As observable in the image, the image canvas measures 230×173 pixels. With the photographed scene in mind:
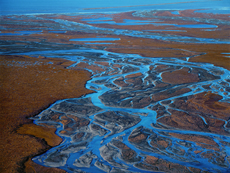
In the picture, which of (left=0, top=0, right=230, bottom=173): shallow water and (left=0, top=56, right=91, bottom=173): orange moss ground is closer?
(left=0, top=0, right=230, bottom=173): shallow water

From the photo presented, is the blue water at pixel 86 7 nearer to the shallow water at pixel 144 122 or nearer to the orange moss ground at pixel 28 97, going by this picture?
the orange moss ground at pixel 28 97

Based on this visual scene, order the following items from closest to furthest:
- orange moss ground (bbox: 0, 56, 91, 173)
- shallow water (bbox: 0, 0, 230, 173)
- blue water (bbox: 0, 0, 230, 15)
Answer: shallow water (bbox: 0, 0, 230, 173) < orange moss ground (bbox: 0, 56, 91, 173) < blue water (bbox: 0, 0, 230, 15)

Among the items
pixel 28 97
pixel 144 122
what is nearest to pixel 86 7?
pixel 28 97

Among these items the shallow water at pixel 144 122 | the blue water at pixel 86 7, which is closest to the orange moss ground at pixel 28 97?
the shallow water at pixel 144 122

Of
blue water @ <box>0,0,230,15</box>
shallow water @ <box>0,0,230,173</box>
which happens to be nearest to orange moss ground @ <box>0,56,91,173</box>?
shallow water @ <box>0,0,230,173</box>

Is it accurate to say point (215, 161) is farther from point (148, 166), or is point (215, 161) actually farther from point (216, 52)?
point (216, 52)

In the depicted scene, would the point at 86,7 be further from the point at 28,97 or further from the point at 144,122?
the point at 144,122

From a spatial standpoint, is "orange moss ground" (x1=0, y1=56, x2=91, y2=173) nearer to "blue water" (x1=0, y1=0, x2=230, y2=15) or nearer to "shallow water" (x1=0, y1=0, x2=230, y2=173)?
"shallow water" (x1=0, y1=0, x2=230, y2=173)

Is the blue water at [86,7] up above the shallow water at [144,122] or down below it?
above
